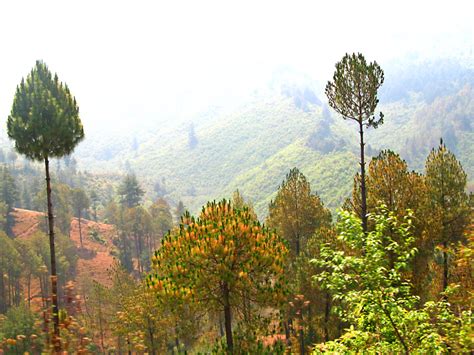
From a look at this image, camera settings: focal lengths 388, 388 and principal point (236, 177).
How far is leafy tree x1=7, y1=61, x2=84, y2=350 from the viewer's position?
67.2 feet

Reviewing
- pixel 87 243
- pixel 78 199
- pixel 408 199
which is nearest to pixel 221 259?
pixel 408 199

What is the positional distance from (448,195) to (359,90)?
863cm

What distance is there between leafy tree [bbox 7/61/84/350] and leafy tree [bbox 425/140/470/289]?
69.5ft

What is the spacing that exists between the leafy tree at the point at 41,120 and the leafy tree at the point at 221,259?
8882 mm

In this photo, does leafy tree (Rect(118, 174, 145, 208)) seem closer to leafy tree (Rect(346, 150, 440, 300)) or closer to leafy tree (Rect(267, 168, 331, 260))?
leafy tree (Rect(267, 168, 331, 260))

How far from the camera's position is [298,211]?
3152 centimetres

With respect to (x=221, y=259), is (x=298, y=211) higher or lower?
higher

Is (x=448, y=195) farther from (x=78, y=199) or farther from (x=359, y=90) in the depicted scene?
(x=78, y=199)

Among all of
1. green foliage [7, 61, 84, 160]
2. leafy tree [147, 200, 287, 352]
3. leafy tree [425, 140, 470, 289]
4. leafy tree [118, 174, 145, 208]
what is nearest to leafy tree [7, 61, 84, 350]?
green foliage [7, 61, 84, 160]

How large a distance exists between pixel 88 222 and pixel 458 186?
293ft

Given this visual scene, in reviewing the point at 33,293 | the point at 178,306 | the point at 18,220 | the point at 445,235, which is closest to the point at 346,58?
the point at 445,235

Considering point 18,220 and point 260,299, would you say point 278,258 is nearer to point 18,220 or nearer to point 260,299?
point 260,299

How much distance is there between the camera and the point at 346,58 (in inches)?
794

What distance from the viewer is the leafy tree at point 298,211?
31438mm
